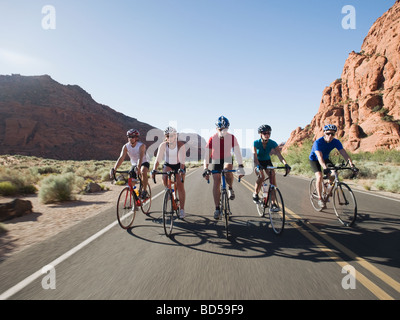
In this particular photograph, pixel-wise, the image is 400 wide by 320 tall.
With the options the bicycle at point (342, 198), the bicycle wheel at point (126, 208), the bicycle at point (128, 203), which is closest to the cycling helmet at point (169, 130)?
the bicycle at point (128, 203)

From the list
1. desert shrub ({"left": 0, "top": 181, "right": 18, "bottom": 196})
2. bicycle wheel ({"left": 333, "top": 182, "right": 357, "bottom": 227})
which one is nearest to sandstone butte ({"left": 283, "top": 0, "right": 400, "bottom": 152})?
bicycle wheel ({"left": 333, "top": 182, "right": 357, "bottom": 227})

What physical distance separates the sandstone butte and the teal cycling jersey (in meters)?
54.6

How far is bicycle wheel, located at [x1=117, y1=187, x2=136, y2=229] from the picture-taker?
228 inches

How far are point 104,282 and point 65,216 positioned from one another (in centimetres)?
515

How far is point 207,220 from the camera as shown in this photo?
6.45m

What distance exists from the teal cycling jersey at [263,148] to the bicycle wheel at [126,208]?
3.52m

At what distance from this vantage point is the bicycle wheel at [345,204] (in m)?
5.64

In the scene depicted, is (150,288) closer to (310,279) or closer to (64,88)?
(310,279)

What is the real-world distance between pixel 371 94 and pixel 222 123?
73.0 meters

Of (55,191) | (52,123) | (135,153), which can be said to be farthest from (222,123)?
(52,123)

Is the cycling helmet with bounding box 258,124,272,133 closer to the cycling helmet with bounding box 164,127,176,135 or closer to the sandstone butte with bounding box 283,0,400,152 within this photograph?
the cycling helmet with bounding box 164,127,176,135

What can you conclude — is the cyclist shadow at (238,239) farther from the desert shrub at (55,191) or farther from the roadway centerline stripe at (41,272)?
the desert shrub at (55,191)

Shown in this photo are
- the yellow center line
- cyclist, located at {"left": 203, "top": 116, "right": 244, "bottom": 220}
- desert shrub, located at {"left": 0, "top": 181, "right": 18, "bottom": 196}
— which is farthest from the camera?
desert shrub, located at {"left": 0, "top": 181, "right": 18, "bottom": 196}

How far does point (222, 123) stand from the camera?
534cm
